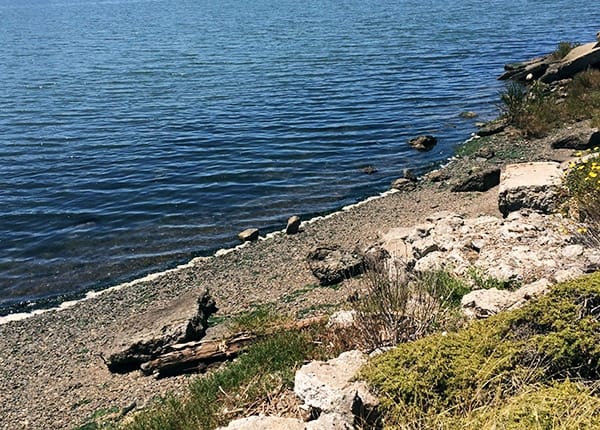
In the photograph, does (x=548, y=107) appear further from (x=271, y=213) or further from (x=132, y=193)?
(x=132, y=193)

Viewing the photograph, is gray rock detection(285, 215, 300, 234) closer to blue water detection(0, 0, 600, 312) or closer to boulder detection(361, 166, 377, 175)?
blue water detection(0, 0, 600, 312)

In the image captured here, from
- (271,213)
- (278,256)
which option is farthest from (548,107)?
(278,256)

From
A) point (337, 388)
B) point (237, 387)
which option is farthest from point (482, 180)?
point (337, 388)

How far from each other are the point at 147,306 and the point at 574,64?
93.9 feet

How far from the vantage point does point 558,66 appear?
34.3m

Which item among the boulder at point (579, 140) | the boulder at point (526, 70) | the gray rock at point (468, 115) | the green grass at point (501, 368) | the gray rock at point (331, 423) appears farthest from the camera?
the boulder at point (526, 70)

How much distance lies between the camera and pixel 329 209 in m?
21.9

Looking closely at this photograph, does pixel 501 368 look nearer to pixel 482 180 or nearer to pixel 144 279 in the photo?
pixel 144 279

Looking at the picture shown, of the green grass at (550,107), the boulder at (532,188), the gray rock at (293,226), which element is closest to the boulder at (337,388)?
the boulder at (532,188)

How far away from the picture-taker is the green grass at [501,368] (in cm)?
453

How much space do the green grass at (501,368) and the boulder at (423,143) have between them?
22.9 m

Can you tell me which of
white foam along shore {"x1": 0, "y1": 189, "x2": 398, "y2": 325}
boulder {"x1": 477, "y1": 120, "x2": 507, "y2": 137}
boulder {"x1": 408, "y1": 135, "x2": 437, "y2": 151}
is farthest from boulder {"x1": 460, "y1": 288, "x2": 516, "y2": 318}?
boulder {"x1": 477, "y1": 120, "x2": 507, "y2": 137}

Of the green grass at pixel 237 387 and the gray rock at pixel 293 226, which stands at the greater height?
the green grass at pixel 237 387

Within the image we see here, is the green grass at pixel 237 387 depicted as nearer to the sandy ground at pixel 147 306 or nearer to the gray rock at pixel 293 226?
the sandy ground at pixel 147 306
